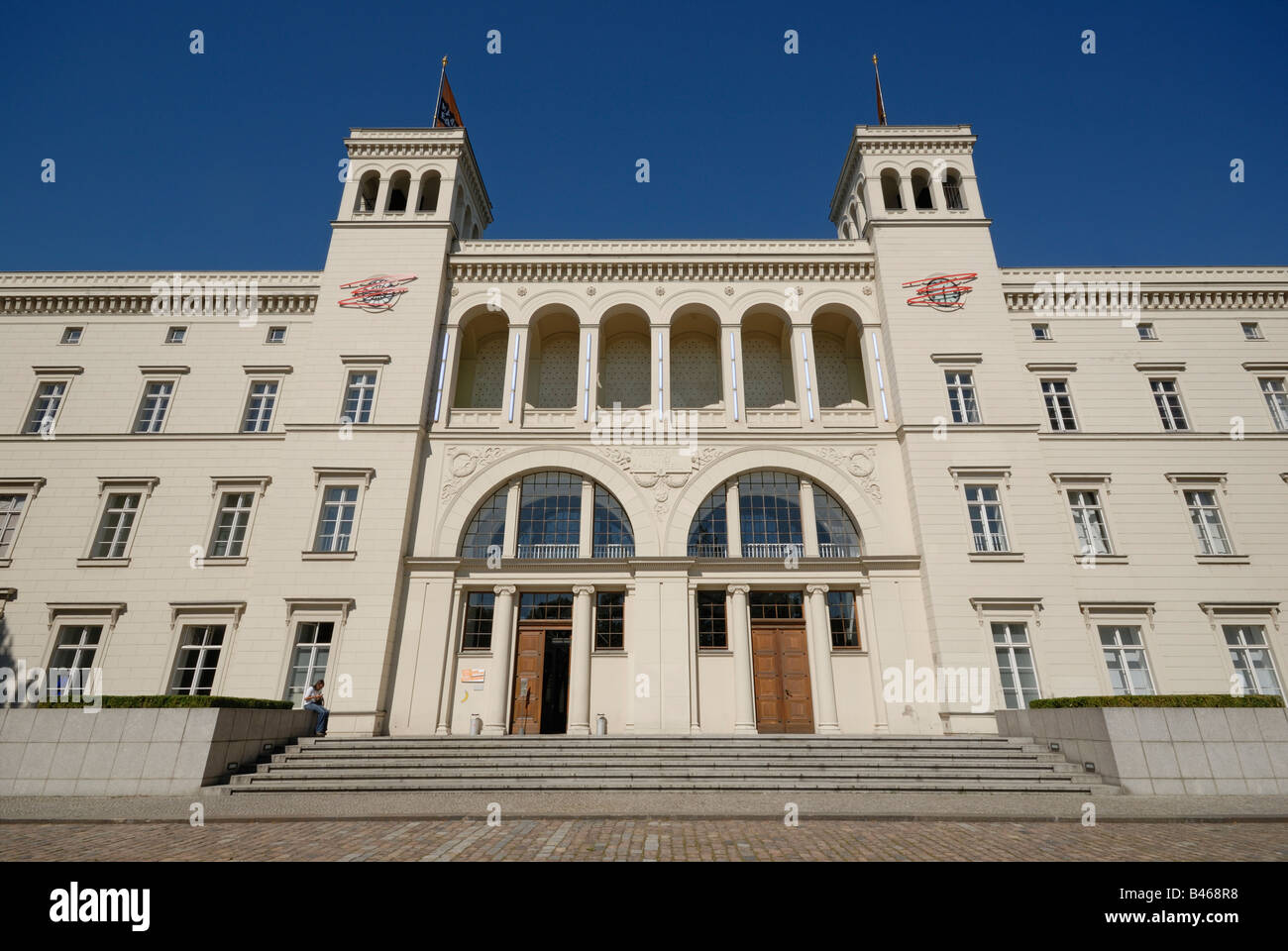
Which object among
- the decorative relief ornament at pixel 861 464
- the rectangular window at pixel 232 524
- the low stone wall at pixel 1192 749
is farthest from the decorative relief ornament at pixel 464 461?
the low stone wall at pixel 1192 749

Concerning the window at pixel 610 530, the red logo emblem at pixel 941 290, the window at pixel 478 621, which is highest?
the red logo emblem at pixel 941 290

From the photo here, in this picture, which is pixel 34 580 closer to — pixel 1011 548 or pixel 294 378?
pixel 294 378

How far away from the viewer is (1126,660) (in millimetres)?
21578

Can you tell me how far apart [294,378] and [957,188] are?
30.5 meters

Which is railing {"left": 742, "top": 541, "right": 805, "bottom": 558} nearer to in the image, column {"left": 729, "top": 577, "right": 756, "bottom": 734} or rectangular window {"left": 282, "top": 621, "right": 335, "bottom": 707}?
column {"left": 729, "top": 577, "right": 756, "bottom": 734}

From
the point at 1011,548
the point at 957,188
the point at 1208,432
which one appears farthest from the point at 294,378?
the point at 1208,432

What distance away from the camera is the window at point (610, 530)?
23.4 meters

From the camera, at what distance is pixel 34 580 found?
23.0m

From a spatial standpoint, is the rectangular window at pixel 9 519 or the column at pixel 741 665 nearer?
the column at pixel 741 665

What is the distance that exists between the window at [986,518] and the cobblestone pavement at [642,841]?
11.9 m

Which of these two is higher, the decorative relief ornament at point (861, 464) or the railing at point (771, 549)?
the decorative relief ornament at point (861, 464)

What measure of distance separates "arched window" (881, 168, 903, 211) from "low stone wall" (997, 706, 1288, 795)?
77.0 ft

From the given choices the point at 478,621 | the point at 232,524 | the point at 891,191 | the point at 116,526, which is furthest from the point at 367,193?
the point at 891,191

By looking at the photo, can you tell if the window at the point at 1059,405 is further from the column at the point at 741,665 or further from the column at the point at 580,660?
the column at the point at 580,660
